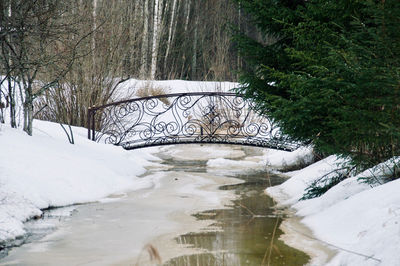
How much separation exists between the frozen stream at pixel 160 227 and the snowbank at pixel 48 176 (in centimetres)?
28

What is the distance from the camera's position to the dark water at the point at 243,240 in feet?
12.5

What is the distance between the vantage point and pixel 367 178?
4.78 meters

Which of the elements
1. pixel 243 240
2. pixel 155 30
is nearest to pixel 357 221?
pixel 243 240

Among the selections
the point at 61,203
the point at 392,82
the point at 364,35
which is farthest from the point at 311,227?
the point at 61,203

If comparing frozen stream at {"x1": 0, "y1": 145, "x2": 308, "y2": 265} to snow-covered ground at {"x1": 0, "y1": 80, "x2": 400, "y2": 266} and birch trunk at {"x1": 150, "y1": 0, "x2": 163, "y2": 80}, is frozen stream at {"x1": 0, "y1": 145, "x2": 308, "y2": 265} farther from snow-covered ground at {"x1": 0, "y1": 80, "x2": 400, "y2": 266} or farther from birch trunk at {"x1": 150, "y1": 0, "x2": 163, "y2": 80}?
birch trunk at {"x1": 150, "y1": 0, "x2": 163, "y2": 80}

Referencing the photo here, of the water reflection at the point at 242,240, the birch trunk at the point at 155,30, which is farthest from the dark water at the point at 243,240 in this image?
the birch trunk at the point at 155,30

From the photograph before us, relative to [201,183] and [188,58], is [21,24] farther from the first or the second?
[188,58]

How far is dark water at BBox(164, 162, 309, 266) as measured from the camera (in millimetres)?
3811

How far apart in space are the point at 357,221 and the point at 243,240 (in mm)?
940

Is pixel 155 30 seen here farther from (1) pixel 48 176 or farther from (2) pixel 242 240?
(2) pixel 242 240

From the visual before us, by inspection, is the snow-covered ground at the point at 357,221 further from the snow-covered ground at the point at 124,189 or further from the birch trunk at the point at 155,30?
the birch trunk at the point at 155,30

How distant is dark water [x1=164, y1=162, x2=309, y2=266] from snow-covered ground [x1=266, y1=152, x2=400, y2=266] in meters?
0.23

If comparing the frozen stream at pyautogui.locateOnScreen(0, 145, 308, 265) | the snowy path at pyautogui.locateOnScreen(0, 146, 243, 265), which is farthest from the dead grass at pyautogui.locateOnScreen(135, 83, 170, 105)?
the snowy path at pyautogui.locateOnScreen(0, 146, 243, 265)

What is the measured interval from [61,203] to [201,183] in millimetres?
2526
